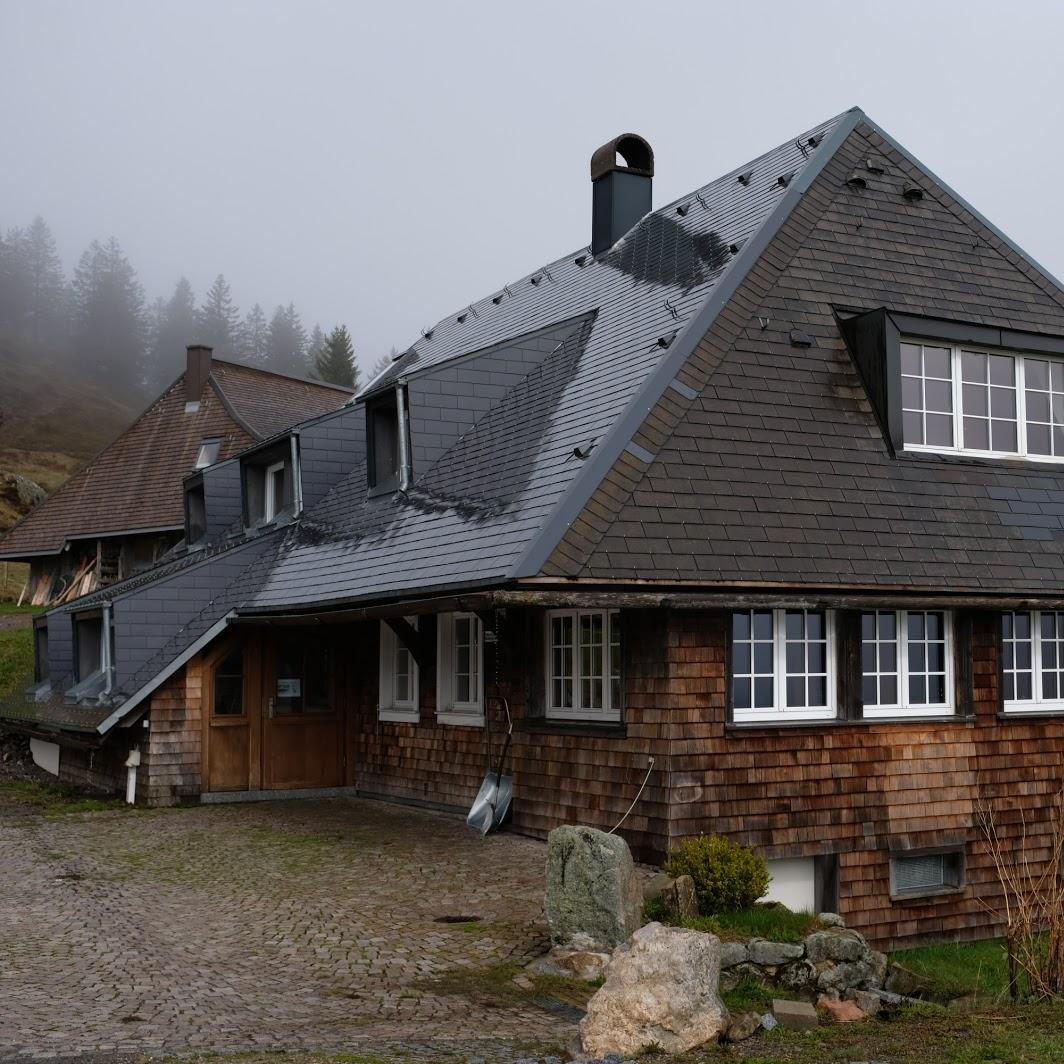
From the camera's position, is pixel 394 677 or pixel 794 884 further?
pixel 394 677

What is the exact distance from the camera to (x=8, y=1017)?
709cm

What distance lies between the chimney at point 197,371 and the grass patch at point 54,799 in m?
16.4

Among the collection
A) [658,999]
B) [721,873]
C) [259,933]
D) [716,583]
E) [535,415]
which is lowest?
[259,933]

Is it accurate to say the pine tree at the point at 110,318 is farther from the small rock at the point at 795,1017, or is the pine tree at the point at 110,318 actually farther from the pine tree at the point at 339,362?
the small rock at the point at 795,1017

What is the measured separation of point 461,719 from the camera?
14.2m

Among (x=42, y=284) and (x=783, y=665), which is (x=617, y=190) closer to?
(x=783, y=665)

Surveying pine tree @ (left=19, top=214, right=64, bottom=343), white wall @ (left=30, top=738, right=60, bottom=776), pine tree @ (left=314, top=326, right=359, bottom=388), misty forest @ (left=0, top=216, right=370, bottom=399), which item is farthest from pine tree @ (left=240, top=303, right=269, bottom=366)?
white wall @ (left=30, top=738, right=60, bottom=776)

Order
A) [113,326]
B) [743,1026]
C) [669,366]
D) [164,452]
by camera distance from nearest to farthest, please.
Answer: [743,1026], [669,366], [164,452], [113,326]

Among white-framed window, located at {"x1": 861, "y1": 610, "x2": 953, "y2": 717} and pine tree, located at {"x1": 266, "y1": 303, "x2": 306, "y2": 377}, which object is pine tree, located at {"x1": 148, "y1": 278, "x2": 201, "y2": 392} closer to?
pine tree, located at {"x1": 266, "y1": 303, "x2": 306, "y2": 377}

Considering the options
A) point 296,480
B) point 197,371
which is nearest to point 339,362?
point 197,371

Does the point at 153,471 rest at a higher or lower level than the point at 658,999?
higher

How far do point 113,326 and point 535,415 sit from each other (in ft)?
412

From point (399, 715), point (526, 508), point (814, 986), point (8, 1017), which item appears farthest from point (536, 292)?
point (8, 1017)

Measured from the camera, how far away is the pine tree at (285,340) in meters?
127
